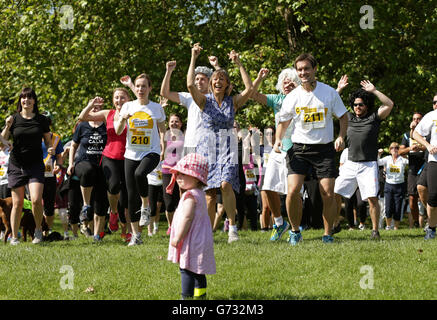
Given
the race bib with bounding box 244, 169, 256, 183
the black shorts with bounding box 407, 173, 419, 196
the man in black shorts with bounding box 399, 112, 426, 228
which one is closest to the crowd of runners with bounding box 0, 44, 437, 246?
the man in black shorts with bounding box 399, 112, 426, 228

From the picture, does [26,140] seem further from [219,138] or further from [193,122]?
[219,138]

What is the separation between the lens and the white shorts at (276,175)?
9547 millimetres

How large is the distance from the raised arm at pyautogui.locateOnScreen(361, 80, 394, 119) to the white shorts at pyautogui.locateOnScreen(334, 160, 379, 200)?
82 cm

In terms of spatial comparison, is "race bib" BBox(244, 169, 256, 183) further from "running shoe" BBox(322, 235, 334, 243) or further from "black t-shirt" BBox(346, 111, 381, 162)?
"running shoe" BBox(322, 235, 334, 243)

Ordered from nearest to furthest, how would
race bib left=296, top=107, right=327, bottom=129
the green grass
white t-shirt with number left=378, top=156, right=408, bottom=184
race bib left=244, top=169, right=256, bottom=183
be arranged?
1. the green grass
2. race bib left=296, top=107, right=327, bottom=129
3. race bib left=244, top=169, right=256, bottom=183
4. white t-shirt with number left=378, top=156, right=408, bottom=184

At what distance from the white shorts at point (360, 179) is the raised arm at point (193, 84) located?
2975mm

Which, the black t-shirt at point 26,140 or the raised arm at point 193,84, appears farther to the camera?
the black t-shirt at point 26,140

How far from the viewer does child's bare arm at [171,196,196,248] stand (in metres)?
5.03

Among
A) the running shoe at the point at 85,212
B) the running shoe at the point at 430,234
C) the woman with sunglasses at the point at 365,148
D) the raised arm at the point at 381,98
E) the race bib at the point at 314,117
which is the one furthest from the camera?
the running shoe at the point at 85,212

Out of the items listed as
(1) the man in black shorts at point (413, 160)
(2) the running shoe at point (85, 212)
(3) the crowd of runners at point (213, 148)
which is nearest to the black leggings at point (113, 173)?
(3) the crowd of runners at point (213, 148)

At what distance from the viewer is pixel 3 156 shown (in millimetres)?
13320

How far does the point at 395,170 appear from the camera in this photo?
47.7ft

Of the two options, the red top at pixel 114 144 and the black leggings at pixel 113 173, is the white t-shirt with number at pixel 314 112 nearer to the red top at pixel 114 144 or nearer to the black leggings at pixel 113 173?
the red top at pixel 114 144

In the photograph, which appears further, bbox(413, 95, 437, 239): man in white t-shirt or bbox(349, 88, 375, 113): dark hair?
bbox(349, 88, 375, 113): dark hair
